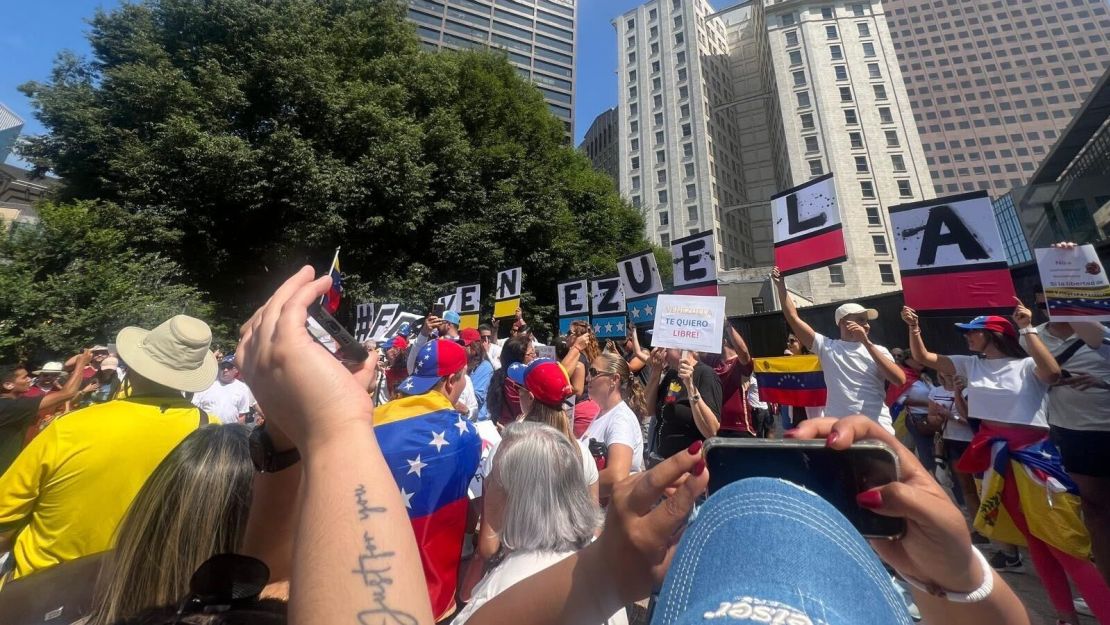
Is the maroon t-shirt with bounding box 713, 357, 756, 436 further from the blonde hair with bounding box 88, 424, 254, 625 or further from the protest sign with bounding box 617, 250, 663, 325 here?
the blonde hair with bounding box 88, 424, 254, 625

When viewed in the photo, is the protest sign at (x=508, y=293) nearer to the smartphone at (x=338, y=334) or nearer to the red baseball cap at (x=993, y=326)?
the red baseball cap at (x=993, y=326)

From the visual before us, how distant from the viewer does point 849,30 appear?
175 feet

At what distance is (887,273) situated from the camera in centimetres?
4497

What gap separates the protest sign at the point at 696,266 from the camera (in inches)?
247

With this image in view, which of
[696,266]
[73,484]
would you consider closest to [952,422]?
[696,266]

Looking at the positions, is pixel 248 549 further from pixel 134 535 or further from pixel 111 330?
pixel 111 330

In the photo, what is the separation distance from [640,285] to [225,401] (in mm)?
6703

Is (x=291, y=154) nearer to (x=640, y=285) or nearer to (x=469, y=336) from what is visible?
(x=469, y=336)

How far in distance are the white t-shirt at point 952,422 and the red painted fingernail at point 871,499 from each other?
15.5 ft

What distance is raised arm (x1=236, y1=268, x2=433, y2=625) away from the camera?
654mm

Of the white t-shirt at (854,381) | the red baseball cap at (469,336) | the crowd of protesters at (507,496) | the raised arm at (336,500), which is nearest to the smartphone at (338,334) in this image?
the crowd of protesters at (507,496)

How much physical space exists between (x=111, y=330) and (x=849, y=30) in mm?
68190

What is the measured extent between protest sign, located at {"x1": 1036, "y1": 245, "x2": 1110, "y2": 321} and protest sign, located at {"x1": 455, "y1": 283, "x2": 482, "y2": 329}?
7823 mm

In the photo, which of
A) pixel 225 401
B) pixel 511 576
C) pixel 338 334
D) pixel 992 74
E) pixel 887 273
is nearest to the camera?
pixel 338 334
